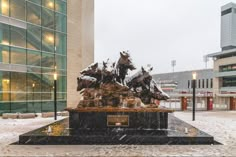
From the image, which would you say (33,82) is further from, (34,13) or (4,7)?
(4,7)

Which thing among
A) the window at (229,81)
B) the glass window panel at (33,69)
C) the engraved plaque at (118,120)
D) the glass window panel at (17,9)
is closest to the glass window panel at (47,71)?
the glass window panel at (33,69)

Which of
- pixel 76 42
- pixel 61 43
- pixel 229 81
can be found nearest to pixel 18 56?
pixel 61 43

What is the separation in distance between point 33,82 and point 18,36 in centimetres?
434

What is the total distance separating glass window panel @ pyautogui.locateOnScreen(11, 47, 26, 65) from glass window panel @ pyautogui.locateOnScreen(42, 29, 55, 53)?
7.73 ft

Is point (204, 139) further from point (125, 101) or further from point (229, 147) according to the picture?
point (125, 101)

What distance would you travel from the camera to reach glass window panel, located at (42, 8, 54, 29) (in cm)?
2273

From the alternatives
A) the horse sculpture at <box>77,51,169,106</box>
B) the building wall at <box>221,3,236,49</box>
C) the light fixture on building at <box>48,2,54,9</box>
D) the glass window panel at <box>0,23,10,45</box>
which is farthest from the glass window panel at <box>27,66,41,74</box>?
the building wall at <box>221,3,236,49</box>

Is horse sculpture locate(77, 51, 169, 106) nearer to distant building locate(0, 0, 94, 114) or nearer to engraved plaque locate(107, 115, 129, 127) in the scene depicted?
engraved plaque locate(107, 115, 129, 127)

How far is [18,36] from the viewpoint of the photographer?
66.5ft

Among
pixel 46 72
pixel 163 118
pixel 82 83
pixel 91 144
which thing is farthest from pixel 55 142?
pixel 46 72

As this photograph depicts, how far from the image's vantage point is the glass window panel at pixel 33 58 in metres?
21.1

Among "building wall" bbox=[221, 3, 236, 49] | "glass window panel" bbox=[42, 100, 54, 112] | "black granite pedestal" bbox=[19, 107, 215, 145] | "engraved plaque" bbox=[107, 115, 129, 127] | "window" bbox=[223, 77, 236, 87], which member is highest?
"building wall" bbox=[221, 3, 236, 49]

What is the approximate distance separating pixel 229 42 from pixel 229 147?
2957 inches

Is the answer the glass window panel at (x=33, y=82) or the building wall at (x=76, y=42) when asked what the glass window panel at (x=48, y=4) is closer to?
the building wall at (x=76, y=42)
